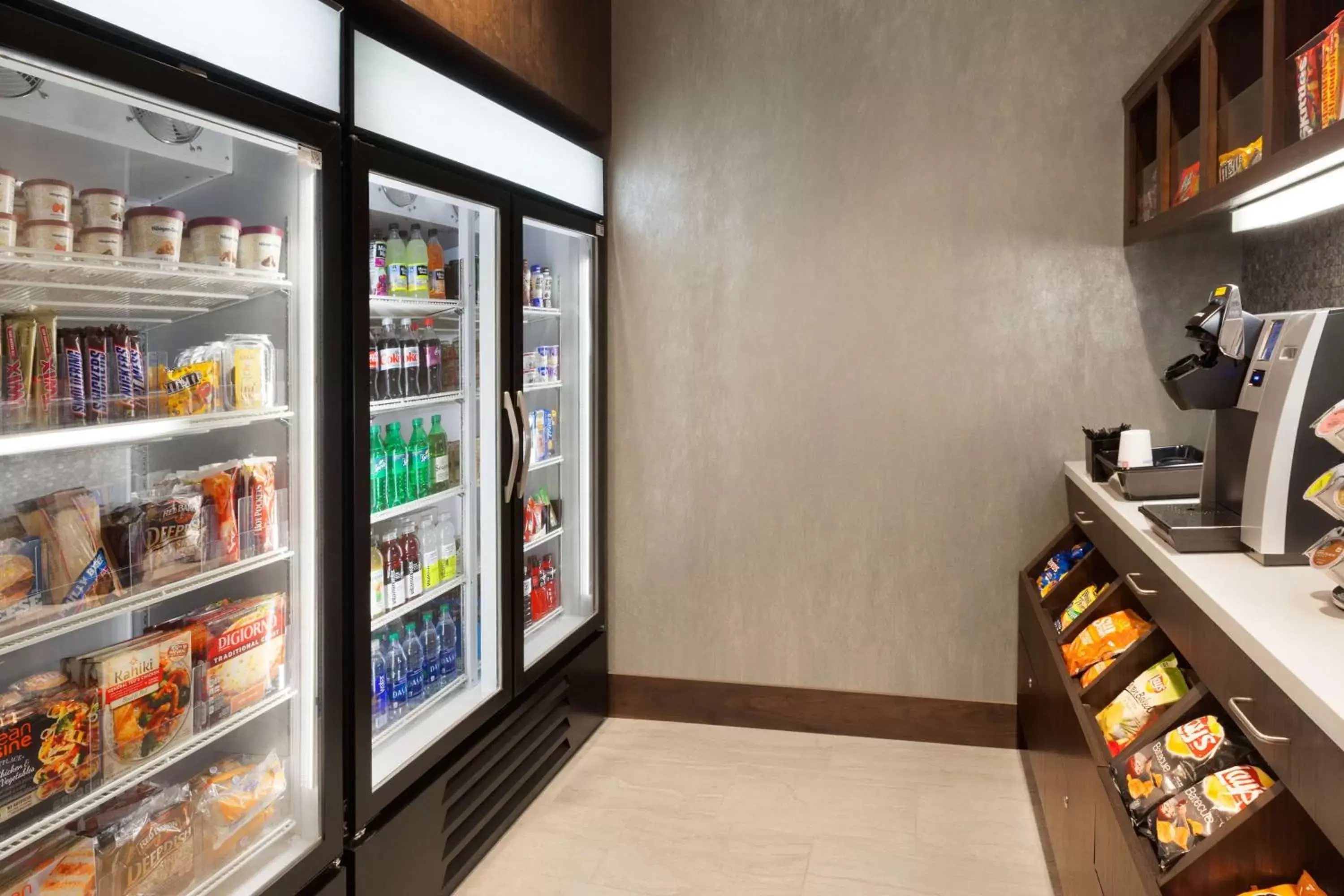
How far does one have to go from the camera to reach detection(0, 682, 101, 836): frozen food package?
1476 millimetres

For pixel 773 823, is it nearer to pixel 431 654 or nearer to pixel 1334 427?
pixel 431 654

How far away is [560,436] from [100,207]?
2.10m

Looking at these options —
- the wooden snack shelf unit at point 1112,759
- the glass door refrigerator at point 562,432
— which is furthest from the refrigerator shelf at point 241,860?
the wooden snack shelf unit at point 1112,759

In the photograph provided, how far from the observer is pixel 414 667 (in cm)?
274

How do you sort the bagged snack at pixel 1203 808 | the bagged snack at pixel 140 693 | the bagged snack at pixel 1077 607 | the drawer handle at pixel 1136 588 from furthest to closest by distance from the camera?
the bagged snack at pixel 1077 607, the drawer handle at pixel 1136 588, the bagged snack at pixel 140 693, the bagged snack at pixel 1203 808

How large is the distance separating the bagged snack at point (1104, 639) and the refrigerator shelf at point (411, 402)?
184cm

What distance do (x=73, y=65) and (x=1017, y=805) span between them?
301 cm

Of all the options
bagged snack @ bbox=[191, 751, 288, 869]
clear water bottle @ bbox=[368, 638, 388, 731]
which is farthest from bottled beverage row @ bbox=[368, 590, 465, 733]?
bagged snack @ bbox=[191, 751, 288, 869]

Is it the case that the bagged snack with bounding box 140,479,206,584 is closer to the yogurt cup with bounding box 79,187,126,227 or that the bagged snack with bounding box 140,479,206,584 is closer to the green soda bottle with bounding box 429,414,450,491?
the yogurt cup with bounding box 79,187,126,227

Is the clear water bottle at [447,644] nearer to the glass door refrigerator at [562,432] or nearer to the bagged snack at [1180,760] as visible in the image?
the glass door refrigerator at [562,432]

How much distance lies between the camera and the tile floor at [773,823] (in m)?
2.56

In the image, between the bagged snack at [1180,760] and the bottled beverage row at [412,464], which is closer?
the bagged snack at [1180,760]

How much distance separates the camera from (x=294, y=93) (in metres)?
1.88

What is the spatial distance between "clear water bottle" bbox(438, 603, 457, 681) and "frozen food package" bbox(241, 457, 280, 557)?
0.95 meters
